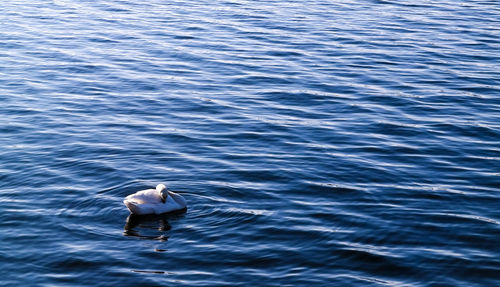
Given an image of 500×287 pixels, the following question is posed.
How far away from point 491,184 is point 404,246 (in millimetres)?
4526

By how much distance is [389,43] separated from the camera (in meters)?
35.0

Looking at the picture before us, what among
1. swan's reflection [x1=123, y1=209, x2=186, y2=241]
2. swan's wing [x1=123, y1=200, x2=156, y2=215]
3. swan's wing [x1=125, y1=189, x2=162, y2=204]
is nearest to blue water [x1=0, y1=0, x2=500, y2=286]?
swan's reflection [x1=123, y1=209, x2=186, y2=241]

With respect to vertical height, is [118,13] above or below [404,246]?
above

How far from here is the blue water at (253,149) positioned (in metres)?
16.3

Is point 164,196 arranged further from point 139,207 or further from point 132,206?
point 132,206

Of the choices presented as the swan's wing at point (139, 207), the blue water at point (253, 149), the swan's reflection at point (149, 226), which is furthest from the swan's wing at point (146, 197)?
the blue water at point (253, 149)

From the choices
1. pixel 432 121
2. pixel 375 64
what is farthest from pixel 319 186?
pixel 375 64

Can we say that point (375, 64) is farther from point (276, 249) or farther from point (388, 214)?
point (276, 249)

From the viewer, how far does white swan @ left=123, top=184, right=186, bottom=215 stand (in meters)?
17.9

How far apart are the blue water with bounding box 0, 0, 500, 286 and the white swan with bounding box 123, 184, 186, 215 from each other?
0.98 feet

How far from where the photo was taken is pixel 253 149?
74.9 ft

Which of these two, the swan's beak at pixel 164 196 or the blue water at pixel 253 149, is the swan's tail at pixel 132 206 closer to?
the blue water at pixel 253 149

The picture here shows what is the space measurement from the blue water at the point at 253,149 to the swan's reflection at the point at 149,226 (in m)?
0.06

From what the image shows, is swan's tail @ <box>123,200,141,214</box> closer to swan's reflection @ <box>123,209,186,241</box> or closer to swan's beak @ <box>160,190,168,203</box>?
swan's reflection @ <box>123,209,186,241</box>
